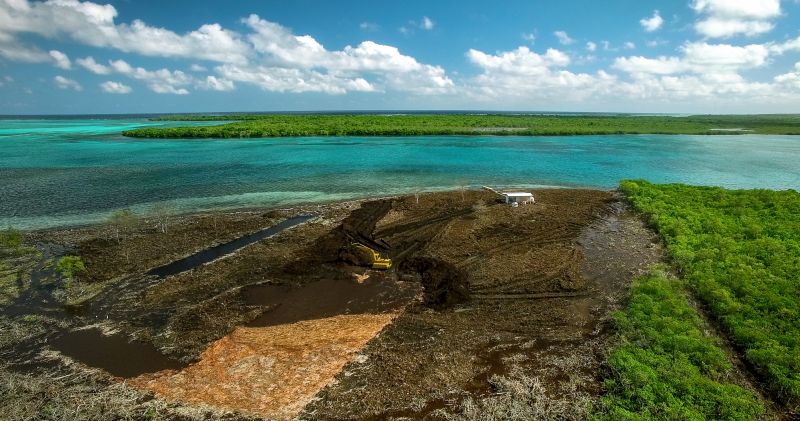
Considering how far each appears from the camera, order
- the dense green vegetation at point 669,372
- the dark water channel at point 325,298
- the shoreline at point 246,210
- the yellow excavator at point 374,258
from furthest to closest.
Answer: the shoreline at point 246,210
the yellow excavator at point 374,258
the dark water channel at point 325,298
the dense green vegetation at point 669,372

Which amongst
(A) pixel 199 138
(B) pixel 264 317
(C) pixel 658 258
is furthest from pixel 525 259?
(A) pixel 199 138

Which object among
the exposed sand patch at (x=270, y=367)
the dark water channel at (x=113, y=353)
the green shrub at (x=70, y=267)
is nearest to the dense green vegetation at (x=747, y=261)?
the exposed sand patch at (x=270, y=367)

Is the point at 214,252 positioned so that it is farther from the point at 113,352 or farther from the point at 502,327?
the point at 502,327

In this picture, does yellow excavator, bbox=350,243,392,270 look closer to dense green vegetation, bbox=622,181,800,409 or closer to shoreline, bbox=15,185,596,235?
shoreline, bbox=15,185,596,235

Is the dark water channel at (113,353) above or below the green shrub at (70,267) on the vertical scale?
below

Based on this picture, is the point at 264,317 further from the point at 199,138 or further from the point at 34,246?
the point at 199,138

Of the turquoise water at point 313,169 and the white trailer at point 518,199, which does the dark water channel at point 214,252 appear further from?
the white trailer at point 518,199

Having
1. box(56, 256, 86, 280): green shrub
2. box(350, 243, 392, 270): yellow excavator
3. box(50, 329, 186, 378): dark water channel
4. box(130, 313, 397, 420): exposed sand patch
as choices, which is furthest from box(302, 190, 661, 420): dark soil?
box(56, 256, 86, 280): green shrub
